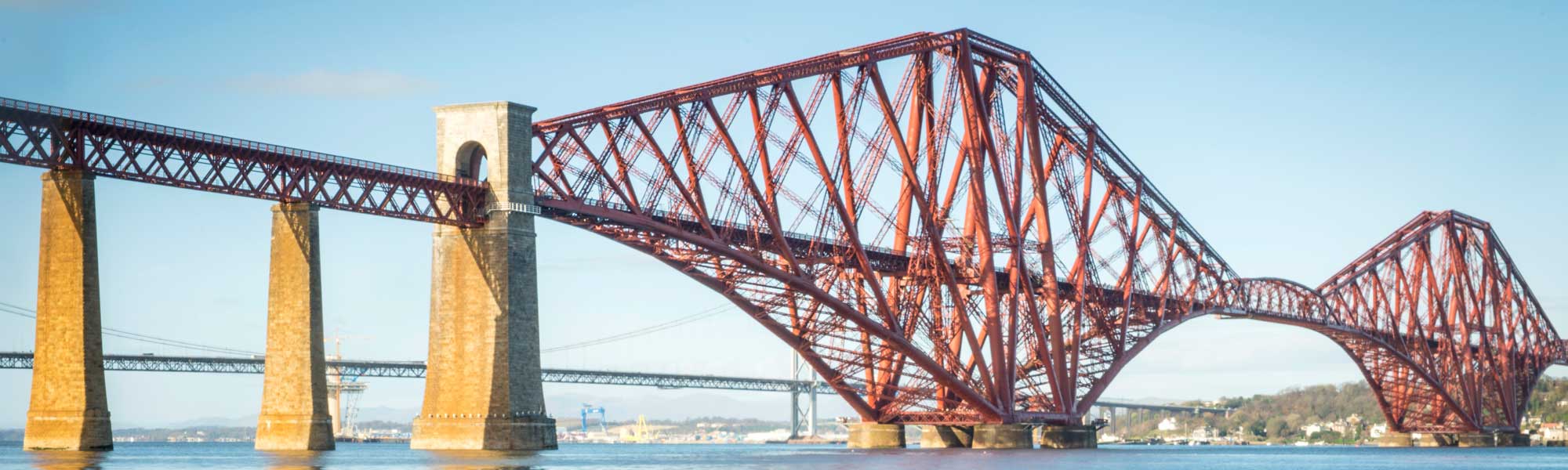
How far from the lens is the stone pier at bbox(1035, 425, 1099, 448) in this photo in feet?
287

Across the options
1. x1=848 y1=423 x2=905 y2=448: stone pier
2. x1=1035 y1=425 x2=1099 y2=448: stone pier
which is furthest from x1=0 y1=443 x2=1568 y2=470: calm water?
x1=848 y1=423 x2=905 y2=448: stone pier

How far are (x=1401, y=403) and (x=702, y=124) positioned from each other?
84.0 meters

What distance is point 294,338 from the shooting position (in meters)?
58.5

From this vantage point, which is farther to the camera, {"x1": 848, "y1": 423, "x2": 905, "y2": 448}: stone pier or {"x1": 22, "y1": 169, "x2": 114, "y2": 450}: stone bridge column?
{"x1": 848, "y1": 423, "x2": 905, "y2": 448}: stone pier

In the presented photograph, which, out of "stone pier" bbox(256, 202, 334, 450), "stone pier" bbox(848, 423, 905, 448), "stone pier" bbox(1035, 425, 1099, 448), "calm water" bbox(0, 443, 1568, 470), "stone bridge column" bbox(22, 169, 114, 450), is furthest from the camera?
"stone pier" bbox(848, 423, 905, 448)

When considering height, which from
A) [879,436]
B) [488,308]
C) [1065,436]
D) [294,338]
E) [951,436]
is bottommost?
[1065,436]

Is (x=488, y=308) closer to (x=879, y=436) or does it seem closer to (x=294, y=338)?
(x=294, y=338)

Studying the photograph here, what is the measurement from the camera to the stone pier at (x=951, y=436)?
3494 inches

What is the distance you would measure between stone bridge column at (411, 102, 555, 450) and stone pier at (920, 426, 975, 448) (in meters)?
28.8

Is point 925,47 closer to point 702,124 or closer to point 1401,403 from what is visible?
point 702,124

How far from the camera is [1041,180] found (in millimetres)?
83125

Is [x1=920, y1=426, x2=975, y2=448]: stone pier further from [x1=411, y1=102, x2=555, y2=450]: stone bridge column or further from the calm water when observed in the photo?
[x1=411, y1=102, x2=555, y2=450]: stone bridge column

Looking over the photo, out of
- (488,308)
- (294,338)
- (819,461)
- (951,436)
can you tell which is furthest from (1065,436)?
(294,338)

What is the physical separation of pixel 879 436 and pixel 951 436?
13.6 ft
